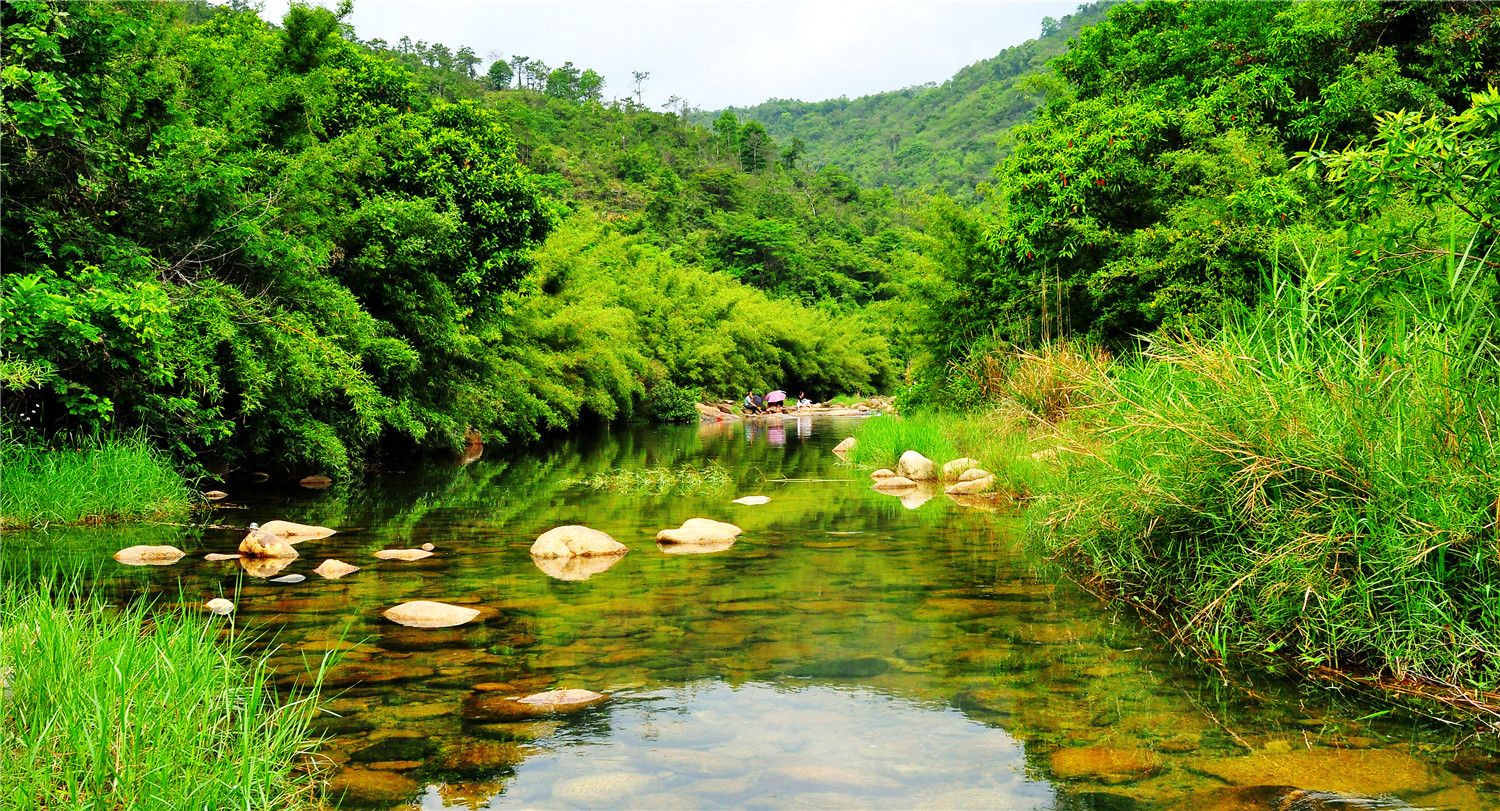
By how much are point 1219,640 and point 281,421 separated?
1027 centimetres

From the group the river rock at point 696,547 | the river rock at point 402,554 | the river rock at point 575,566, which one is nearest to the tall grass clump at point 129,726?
the river rock at point 575,566

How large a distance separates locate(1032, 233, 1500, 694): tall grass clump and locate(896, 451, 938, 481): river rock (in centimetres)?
736

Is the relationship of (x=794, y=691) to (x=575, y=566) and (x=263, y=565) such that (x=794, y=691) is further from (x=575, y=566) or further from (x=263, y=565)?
(x=263, y=565)

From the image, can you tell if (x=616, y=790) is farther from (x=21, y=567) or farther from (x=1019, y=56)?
(x=1019, y=56)

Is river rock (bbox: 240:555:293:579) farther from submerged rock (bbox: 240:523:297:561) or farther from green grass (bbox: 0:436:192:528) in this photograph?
green grass (bbox: 0:436:192:528)

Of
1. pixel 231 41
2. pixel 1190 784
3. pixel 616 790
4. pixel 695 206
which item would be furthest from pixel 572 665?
pixel 695 206

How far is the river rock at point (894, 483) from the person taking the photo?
12.9 metres

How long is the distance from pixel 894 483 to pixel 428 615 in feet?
27.3

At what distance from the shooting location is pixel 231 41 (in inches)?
561

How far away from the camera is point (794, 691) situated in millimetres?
4598

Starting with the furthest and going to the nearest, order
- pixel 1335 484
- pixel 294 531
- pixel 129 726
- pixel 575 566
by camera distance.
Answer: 1. pixel 294 531
2. pixel 575 566
3. pixel 1335 484
4. pixel 129 726

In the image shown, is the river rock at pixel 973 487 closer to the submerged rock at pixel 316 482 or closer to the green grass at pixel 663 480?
the green grass at pixel 663 480

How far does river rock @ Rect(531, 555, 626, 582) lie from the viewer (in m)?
7.14

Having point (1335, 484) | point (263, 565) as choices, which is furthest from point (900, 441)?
point (1335, 484)
